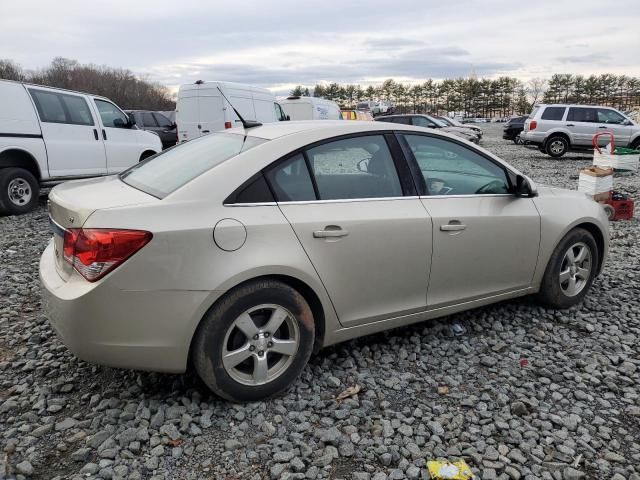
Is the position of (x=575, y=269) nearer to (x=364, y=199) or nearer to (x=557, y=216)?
(x=557, y=216)

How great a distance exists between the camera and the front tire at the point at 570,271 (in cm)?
413

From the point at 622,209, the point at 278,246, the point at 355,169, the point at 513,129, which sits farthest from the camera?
the point at 513,129

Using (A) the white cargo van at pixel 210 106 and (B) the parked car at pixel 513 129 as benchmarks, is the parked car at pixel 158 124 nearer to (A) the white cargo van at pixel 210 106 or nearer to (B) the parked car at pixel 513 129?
(A) the white cargo van at pixel 210 106

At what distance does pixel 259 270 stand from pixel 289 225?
12.3 inches

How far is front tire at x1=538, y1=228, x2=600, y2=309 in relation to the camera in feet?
13.5

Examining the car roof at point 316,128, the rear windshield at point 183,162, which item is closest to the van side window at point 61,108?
the rear windshield at point 183,162

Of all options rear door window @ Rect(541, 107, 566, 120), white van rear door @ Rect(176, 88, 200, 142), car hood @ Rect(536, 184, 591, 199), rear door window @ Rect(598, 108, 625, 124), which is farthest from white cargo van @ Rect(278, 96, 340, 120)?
car hood @ Rect(536, 184, 591, 199)

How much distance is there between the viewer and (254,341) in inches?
111

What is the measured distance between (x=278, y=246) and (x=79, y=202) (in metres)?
1.10

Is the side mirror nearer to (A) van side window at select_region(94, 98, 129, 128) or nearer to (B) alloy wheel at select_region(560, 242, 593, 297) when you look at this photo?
(B) alloy wheel at select_region(560, 242, 593, 297)

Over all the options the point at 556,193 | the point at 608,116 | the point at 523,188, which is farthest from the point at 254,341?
the point at 608,116

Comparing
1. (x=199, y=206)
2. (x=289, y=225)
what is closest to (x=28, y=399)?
(x=199, y=206)

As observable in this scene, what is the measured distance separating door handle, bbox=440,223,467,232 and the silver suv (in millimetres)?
16570

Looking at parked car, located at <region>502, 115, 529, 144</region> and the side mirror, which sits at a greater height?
the side mirror
